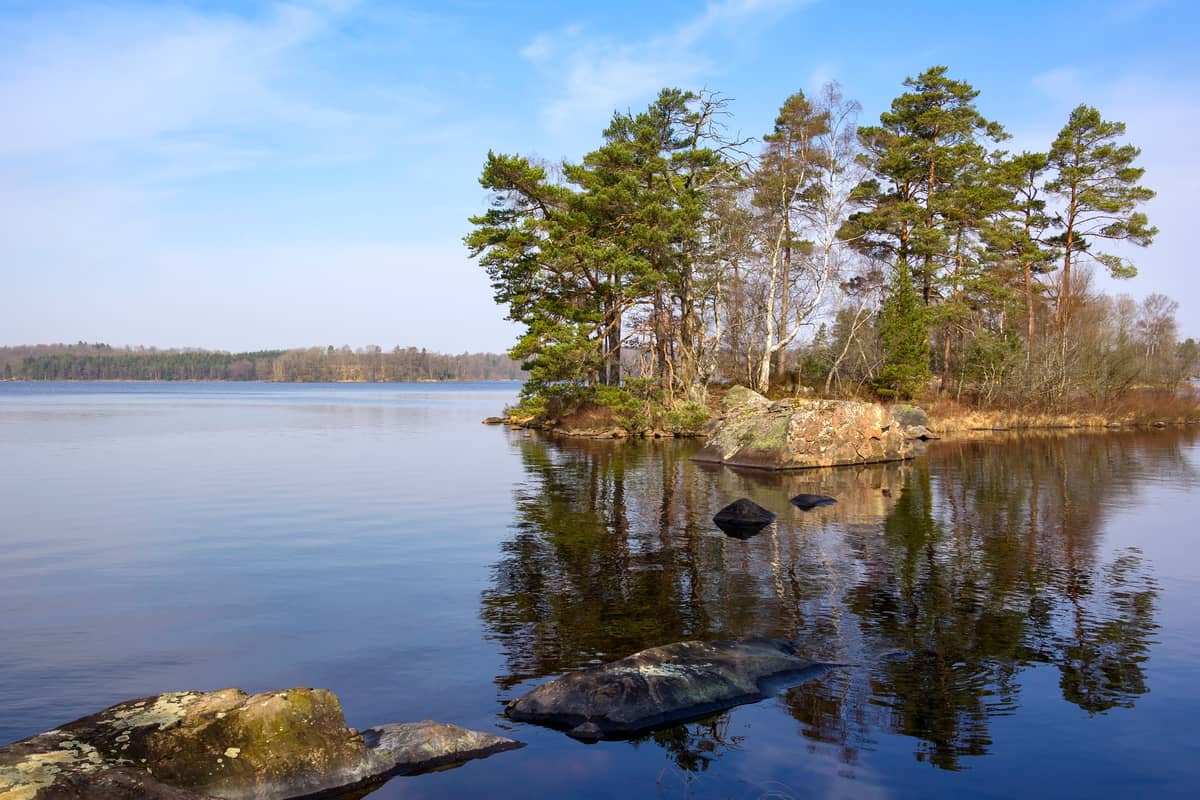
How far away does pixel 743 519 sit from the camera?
55.5ft

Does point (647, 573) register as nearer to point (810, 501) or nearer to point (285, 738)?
point (285, 738)

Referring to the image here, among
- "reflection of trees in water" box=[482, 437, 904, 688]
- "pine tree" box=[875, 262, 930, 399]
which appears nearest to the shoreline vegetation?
"pine tree" box=[875, 262, 930, 399]

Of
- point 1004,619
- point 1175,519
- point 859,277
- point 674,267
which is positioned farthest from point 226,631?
point 859,277

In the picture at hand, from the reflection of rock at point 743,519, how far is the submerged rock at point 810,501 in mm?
2331

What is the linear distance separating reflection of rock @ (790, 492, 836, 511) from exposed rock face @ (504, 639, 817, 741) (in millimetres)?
11479

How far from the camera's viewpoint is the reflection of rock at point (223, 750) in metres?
5.32

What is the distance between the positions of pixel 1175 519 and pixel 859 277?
32976mm

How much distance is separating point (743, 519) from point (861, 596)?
18.0 feet

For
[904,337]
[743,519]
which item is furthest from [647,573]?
[904,337]

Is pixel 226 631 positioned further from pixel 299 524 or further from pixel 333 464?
pixel 333 464

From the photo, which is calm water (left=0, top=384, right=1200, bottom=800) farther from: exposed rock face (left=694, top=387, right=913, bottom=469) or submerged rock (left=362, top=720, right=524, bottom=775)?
exposed rock face (left=694, top=387, right=913, bottom=469)

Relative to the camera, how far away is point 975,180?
1858 inches

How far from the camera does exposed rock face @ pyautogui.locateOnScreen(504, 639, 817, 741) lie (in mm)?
7500

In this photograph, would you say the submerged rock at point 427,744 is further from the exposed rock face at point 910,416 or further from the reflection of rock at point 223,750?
the exposed rock face at point 910,416
